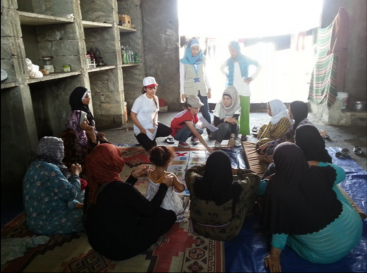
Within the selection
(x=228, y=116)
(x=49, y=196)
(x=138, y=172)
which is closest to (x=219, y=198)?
(x=138, y=172)

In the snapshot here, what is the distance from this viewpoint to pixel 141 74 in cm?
781

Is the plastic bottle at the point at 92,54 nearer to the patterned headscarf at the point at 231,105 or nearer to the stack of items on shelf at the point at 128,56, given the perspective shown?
the stack of items on shelf at the point at 128,56

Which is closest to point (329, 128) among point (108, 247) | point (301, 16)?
point (301, 16)

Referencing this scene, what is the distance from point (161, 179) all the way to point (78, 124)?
1901 mm

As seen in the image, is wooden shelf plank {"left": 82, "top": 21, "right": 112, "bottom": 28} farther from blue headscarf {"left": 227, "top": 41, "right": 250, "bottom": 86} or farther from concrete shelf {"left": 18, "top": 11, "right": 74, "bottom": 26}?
blue headscarf {"left": 227, "top": 41, "right": 250, "bottom": 86}

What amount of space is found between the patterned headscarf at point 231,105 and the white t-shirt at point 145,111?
1181 mm

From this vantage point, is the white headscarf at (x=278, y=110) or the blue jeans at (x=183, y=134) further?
the blue jeans at (x=183, y=134)

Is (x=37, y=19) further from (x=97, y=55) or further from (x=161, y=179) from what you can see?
(x=161, y=179)

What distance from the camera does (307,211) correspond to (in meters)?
2.05

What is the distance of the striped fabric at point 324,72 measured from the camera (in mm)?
6098

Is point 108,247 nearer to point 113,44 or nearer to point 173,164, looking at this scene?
point 173,164

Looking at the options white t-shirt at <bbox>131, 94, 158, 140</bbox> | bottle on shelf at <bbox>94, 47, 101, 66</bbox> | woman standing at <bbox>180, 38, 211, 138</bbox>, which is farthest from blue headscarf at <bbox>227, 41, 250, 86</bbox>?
bottle on shelf at <bbox>94, 47, 101, 66</bbox>

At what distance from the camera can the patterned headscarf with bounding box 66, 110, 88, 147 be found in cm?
399

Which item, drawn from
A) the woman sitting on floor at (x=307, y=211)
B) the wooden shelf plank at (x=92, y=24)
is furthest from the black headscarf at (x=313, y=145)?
the wooden shelf plank at (x=92, y=24)
